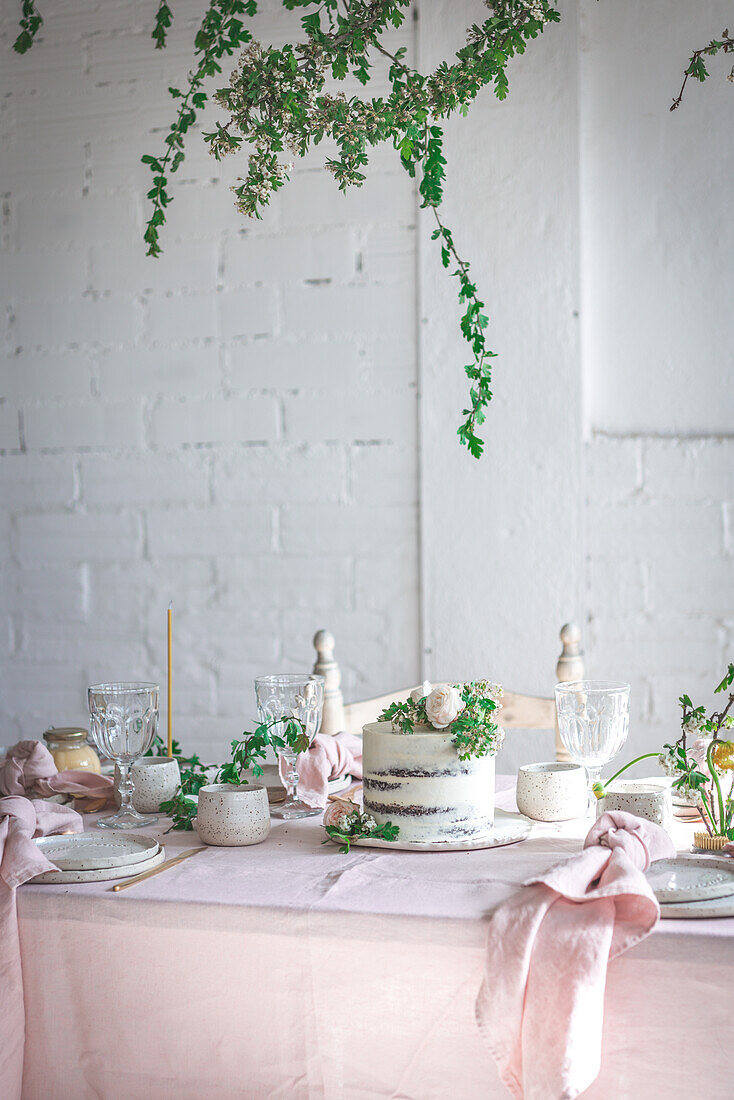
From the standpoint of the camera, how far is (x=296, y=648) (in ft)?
7.66

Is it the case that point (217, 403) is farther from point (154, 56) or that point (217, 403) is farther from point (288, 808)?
point (288, 808)

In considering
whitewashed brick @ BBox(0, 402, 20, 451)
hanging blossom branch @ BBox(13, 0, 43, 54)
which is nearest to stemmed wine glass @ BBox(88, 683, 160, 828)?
whitewashed brick @ BBox(0, 402, 20, 451)

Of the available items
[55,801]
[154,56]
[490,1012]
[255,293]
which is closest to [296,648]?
[255,293]

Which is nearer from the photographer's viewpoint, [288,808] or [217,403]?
[288,808]

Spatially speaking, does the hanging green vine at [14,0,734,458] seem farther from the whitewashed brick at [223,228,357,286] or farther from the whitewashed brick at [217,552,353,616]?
the whitewashed brick at [217,552,353,616]

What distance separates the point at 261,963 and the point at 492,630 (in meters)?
1.32

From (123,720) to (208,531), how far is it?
1136 mm

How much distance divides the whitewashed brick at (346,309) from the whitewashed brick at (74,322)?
14.7 inches

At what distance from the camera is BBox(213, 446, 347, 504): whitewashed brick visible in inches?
90.5

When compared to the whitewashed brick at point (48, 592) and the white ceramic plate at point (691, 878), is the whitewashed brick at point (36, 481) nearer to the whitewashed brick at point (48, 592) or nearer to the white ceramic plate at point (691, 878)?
the whitewashed brick at point (48, 592)

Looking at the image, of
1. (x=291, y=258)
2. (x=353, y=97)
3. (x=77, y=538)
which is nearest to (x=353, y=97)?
(x=353, y=97)

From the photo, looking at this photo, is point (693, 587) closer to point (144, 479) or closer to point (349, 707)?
point (349, 707)

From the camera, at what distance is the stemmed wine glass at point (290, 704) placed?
1.30 metres

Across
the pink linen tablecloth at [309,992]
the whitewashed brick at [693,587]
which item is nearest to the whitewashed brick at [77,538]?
the whitewashed brick at [693,587]
